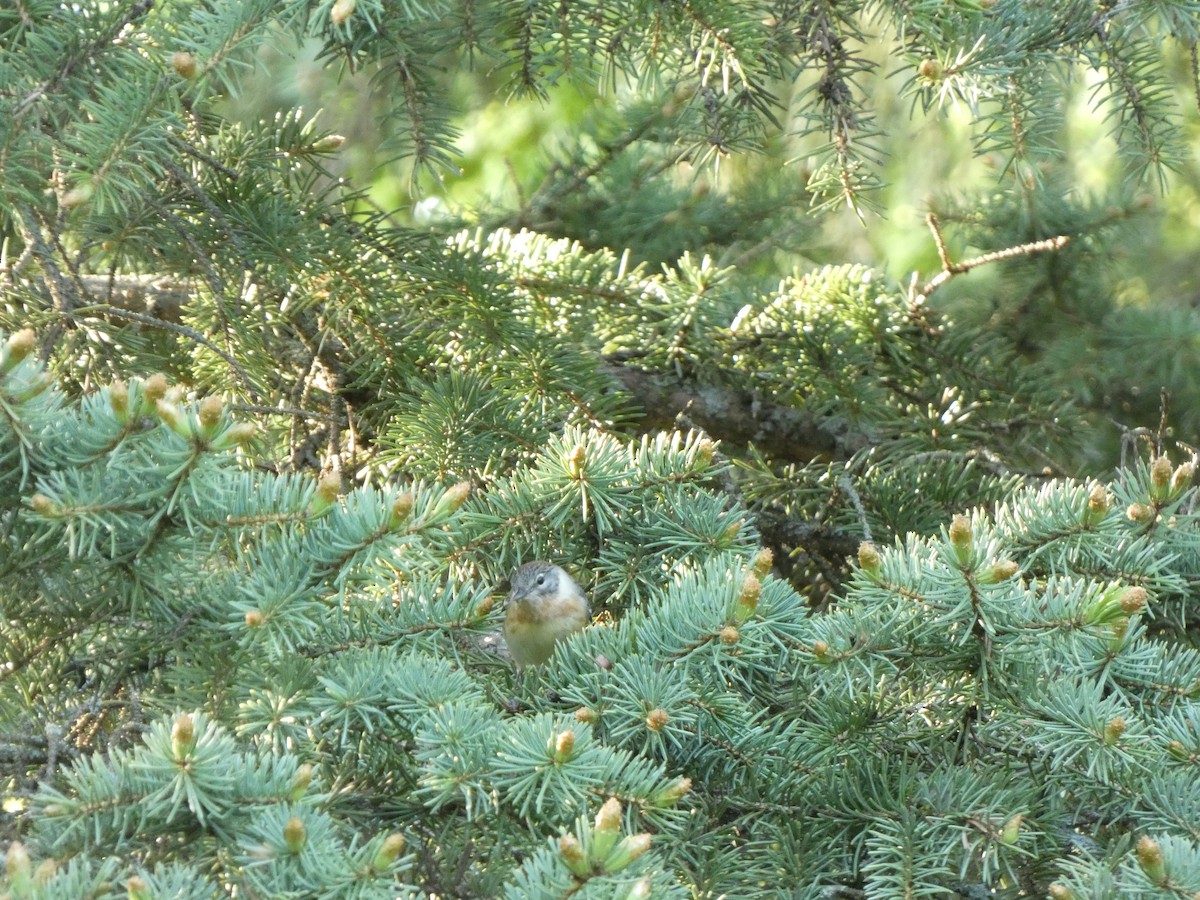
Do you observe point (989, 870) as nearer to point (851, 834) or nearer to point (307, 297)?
point (851, 834)

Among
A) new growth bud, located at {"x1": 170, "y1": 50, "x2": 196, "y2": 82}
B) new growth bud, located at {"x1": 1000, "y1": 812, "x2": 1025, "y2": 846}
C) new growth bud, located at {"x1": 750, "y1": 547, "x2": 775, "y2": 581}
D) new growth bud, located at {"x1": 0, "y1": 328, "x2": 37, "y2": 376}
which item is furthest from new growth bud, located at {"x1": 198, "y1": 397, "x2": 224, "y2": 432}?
new growth bud, located at {"x1": 1000, "y1": 812, "x2": 1025, "y2": 846}

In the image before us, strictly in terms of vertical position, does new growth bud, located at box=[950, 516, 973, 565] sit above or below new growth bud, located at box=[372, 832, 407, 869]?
above

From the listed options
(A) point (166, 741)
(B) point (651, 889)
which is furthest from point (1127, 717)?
(A) point (166, 741)

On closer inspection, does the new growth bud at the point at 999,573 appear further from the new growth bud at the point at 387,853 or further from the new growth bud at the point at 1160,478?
the new growth bud at the point at 387,853

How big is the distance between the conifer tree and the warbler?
9 cm

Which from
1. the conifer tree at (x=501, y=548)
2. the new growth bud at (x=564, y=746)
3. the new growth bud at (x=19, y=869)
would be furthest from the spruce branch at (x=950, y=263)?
the new growth bud at (x=19, y=869)

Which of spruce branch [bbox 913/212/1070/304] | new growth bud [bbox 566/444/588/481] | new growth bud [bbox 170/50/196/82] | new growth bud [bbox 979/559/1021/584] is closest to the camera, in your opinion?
new growth bud [bbox 979/559/1021/584]

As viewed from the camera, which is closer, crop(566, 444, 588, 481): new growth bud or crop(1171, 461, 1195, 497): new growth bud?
crop(1171, 461, 1195, 497): new growth bud

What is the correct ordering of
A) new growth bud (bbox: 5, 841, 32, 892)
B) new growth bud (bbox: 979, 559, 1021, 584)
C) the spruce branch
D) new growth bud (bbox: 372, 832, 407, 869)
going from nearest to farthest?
new growth bud (bbox: 5, 841, 32, 892), new growth bud (bbox: 372, 832, 407, 869), new growth bud (bbox: 979, 559, 1021, 584), the spruce branch

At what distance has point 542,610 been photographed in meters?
2.46

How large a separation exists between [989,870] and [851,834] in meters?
0.22

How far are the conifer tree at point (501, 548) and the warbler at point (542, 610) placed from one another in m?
0.09

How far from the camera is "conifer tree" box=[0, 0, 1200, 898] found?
1.47 metres

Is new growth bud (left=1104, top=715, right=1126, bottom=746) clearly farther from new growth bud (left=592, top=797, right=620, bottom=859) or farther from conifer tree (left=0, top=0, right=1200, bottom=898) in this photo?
new growth bud (left=592, top=797, right=620, bottom=859)
